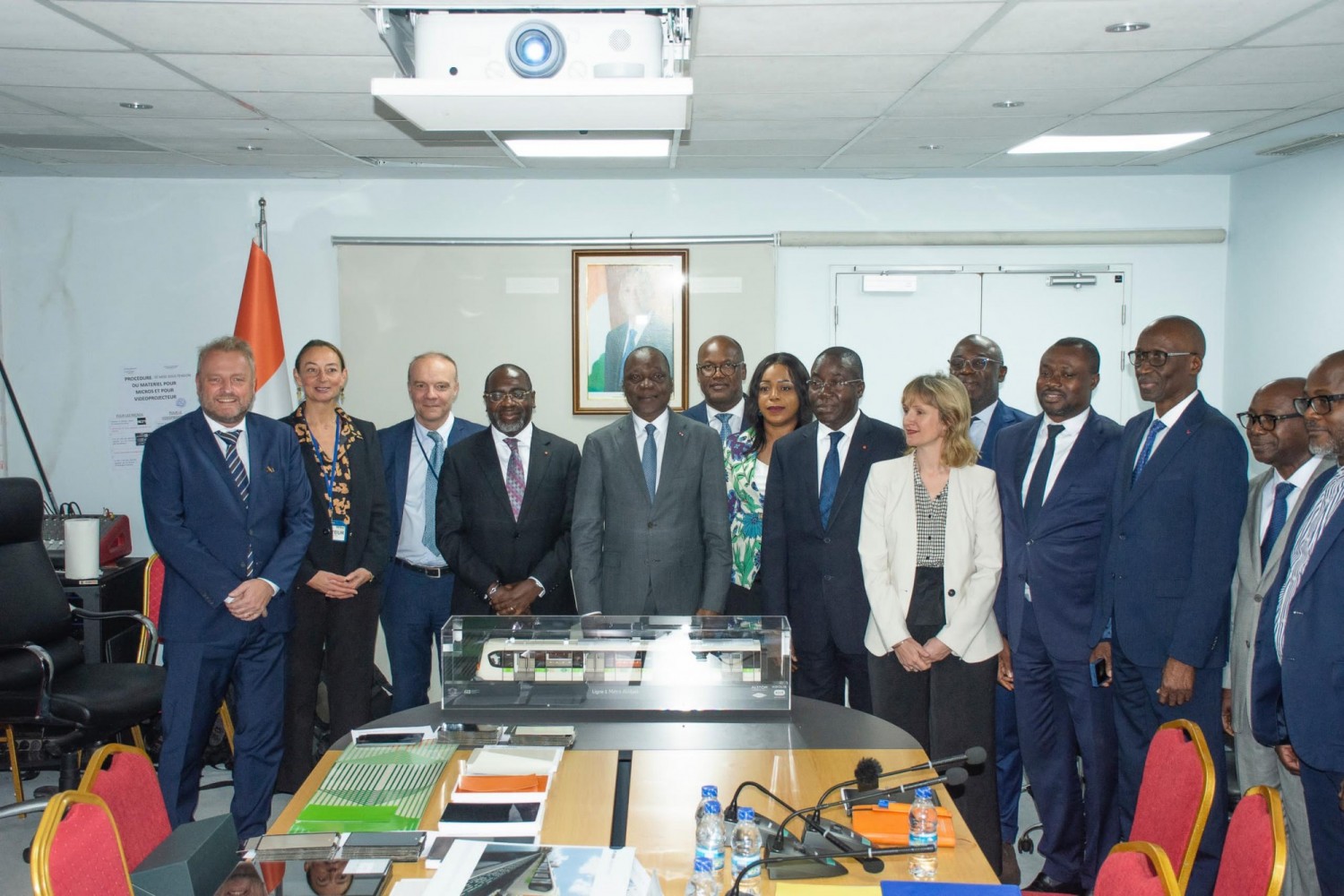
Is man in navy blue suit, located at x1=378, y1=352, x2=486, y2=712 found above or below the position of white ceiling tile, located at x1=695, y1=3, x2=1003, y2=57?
below

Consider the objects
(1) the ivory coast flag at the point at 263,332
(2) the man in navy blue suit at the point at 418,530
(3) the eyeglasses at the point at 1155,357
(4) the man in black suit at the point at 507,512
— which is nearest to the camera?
(3) the eyeglasses at the point at 1155,357

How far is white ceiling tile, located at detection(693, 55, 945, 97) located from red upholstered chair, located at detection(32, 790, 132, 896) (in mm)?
2596

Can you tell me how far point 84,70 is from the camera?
11.0 ft

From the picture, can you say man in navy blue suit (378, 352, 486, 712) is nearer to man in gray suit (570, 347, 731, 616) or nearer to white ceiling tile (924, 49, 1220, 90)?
man in gray suit (570, 347, 731, 616)

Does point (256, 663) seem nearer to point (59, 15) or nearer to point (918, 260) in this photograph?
point (59, 15)

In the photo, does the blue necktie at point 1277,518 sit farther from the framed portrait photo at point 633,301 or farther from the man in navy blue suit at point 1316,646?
the framed portrait photo at point 633,301

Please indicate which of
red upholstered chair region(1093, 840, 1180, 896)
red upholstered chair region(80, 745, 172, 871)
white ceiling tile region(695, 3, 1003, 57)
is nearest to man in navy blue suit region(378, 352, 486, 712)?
red upholstered chair region(80, 745, 172, 871)

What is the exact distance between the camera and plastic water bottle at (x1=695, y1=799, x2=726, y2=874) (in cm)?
190

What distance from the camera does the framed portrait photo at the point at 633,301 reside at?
570cm

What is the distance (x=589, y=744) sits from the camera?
8.21 feet

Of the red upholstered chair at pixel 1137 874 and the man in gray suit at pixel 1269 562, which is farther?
the man in gray suit at pixel 1269 562

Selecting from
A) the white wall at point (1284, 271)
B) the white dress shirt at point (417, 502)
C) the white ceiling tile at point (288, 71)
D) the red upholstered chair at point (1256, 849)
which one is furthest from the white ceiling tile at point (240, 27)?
the white wall at point (1284, 271)

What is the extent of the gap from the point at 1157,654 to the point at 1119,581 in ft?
0.82

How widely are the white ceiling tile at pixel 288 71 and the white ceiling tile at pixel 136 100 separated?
0.24m
